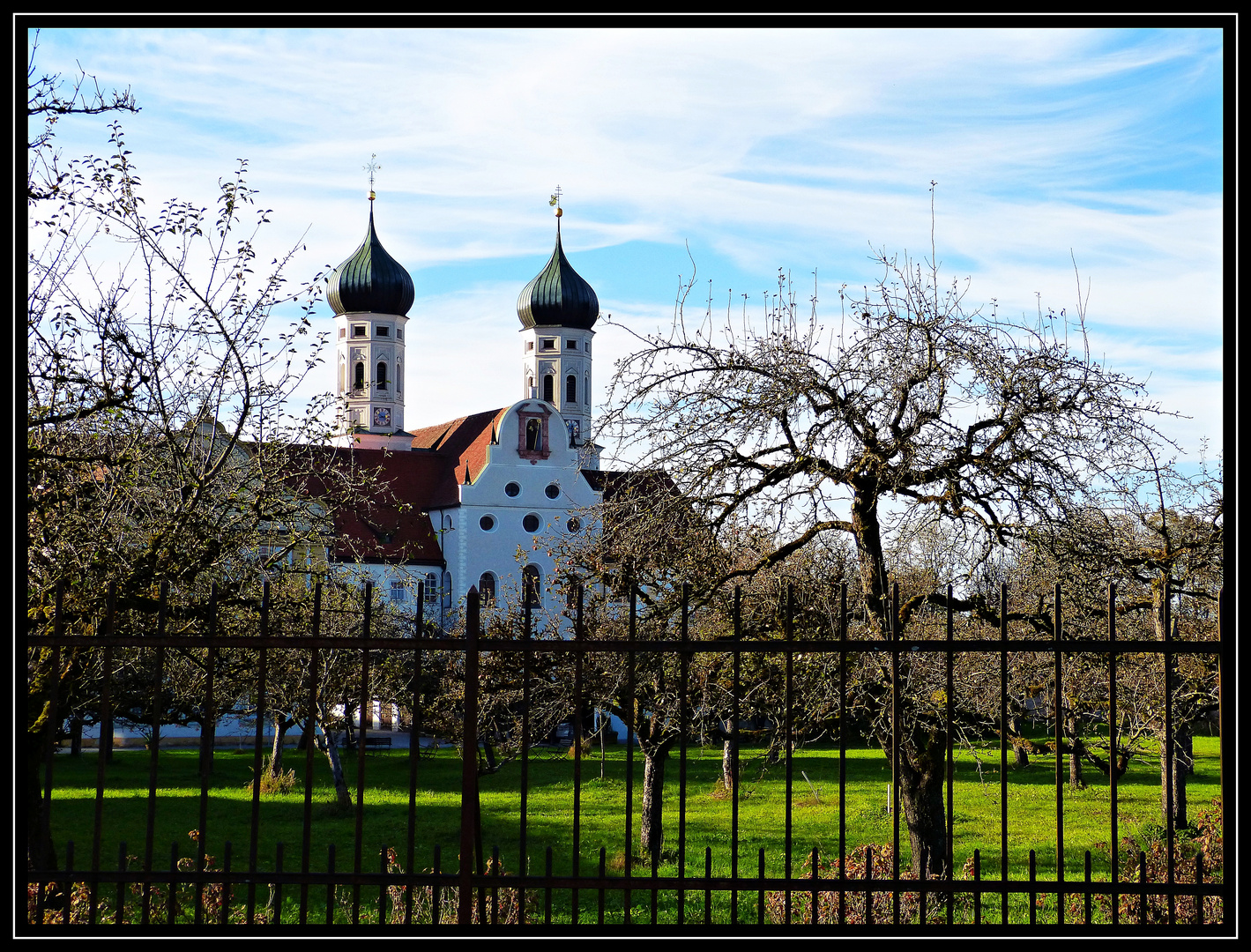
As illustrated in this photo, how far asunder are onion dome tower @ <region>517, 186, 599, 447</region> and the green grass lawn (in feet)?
118

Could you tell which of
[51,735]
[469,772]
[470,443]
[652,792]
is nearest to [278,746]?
[652,792]

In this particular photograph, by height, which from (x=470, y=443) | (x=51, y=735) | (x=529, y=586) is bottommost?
(x=51, y=735)

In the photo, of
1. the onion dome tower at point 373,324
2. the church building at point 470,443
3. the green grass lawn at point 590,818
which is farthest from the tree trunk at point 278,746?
the onion dome tower at point 373,324

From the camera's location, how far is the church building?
44.8 meters

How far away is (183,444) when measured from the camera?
8508 millimetres

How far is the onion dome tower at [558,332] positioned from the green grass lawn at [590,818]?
118 ft

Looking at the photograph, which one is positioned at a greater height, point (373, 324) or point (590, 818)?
point (373, 324)

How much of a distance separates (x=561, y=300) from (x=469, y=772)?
59.8 metres

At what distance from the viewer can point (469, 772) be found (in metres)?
4.80

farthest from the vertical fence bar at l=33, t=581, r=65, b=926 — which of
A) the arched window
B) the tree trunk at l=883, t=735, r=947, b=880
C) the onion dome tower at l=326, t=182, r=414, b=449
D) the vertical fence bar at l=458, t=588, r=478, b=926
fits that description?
the onion dome tower at l=326, t=182, r=414, b=449

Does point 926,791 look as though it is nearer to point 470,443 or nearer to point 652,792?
point 652,792

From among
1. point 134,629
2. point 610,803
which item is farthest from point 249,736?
point 134,629

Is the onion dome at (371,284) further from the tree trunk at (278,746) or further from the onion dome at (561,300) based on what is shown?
the tree trunk at (278,746)

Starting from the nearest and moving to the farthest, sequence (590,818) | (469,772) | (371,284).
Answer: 1. (469,772)
2. (590,818)
3. (371,284)
